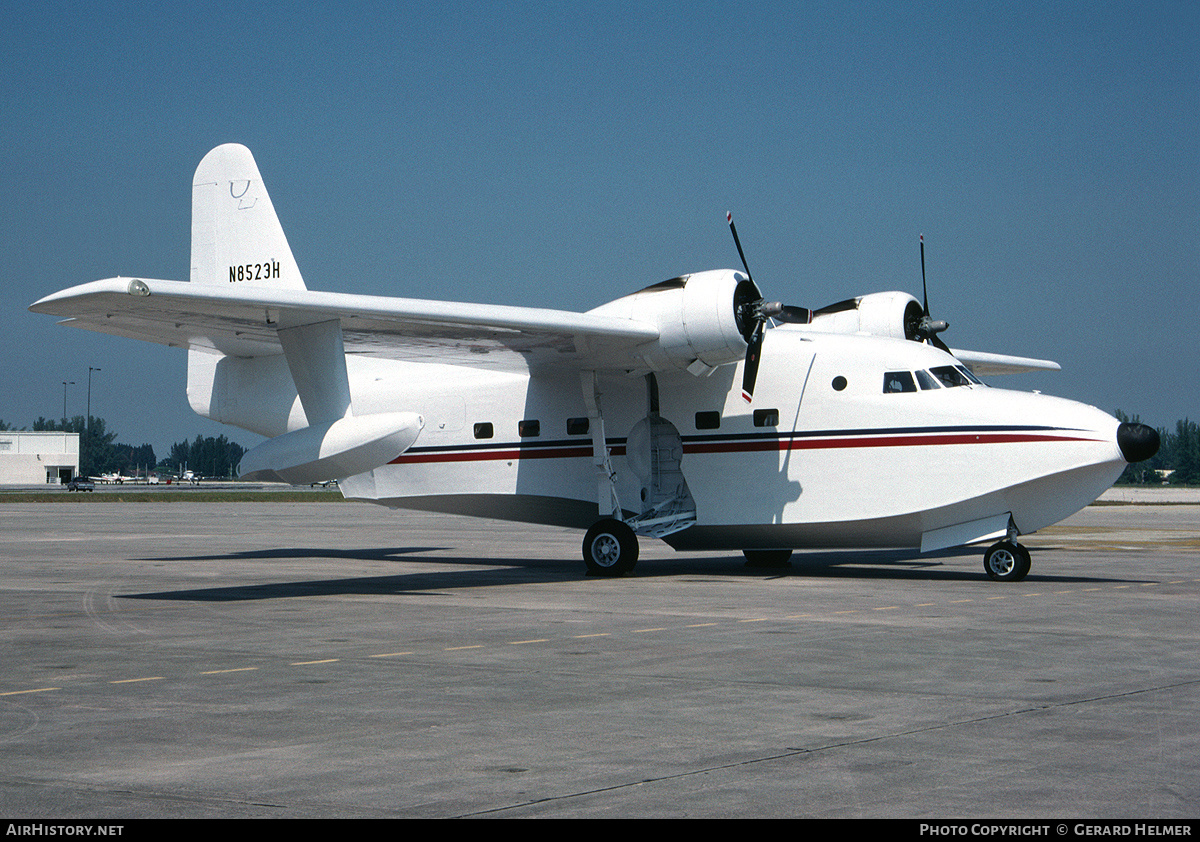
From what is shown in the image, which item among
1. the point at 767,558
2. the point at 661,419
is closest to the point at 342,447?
the point at 661,419

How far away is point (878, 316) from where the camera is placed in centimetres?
2256

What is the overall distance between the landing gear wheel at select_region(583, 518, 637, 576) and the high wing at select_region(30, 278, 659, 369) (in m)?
2.69

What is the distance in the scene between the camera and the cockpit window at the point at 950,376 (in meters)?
18.6

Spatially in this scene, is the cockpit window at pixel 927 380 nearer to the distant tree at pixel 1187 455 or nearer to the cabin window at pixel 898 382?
the cabin window at pixel 898 382

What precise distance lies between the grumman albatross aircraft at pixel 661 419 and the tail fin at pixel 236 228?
2.08ft

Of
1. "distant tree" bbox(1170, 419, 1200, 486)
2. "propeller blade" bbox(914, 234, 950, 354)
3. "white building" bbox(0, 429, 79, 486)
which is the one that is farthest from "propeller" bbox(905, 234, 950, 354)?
"distant tree" bbox(1170, 419, 1200, 486)

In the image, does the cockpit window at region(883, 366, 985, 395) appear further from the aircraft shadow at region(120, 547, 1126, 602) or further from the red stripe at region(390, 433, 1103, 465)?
the aircraft shadow at region(120, 547, 1126, 602)

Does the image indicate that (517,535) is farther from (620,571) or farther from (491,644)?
(491,644)

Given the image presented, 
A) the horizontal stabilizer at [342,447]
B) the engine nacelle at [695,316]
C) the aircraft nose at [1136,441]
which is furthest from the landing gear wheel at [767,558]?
the horizontal stabilizer at [342,447]

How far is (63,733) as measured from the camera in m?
6.81

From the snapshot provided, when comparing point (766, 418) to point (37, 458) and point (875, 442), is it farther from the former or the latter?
point (37, 458)

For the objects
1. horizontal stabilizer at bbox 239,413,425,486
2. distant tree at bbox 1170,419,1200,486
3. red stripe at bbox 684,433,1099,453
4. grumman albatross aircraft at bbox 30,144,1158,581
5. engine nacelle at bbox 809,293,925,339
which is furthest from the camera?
distant tree at bbox 1170,419,1200,486

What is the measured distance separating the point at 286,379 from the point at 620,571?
25.8ft

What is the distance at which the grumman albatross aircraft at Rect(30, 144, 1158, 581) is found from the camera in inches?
660
